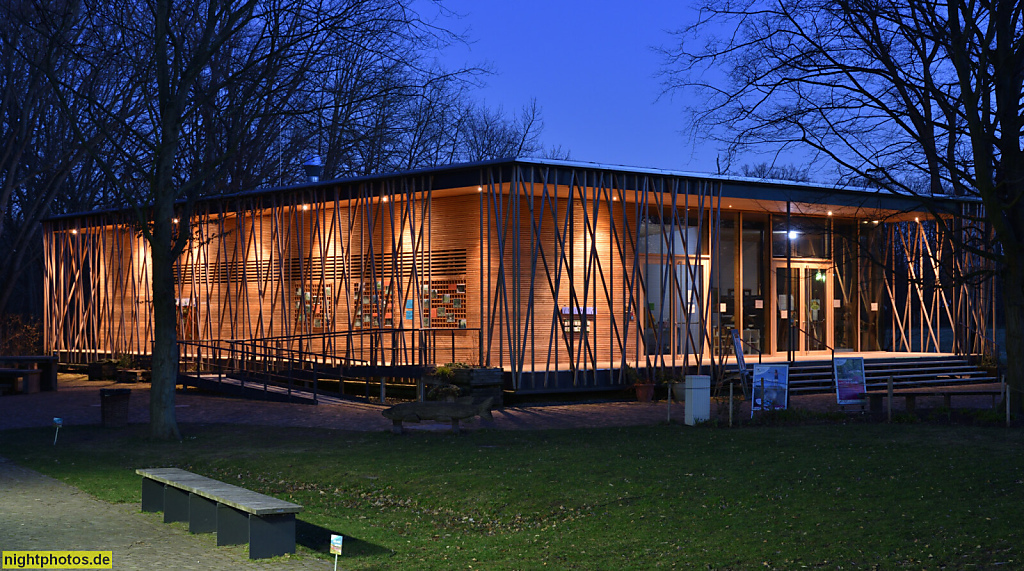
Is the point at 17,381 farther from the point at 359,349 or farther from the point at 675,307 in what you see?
the point at 675,307

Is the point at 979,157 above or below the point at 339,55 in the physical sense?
below

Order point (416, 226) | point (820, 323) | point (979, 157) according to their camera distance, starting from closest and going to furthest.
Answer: point (979, 157), point (416, 226), point (820, 323)

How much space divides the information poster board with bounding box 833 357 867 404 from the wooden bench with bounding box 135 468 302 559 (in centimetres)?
1052

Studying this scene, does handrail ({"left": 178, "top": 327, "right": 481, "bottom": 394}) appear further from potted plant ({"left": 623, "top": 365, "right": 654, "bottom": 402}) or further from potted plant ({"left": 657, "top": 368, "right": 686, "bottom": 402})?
potted plant ({"left": 657, "top": 368, "right": 686, "bottom": 402})

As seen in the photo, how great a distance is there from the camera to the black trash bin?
15938 mm

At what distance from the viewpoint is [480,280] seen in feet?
66.3

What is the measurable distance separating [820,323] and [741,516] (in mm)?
19618

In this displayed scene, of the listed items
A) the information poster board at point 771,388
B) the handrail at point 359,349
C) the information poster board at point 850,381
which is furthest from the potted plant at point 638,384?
the information poster board at point 850,381

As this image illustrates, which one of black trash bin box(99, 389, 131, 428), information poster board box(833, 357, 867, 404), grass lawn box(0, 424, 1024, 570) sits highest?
information poster board box(833, 357, 867, 404)

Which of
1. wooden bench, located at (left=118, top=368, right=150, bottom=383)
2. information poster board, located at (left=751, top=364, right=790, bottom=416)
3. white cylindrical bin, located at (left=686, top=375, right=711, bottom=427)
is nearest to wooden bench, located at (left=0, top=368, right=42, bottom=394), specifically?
wooden bench, located at (left=118, top=368, right=150, bottom=383)

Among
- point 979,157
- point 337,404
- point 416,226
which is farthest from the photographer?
point 416,226

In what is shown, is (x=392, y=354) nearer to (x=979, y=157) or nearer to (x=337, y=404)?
(x=337, y=404)

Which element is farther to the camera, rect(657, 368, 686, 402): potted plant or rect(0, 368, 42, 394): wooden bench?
rect(0, 368, 42, 394): wooden bench

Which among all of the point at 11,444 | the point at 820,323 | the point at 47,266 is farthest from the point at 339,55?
the point at 47,266
